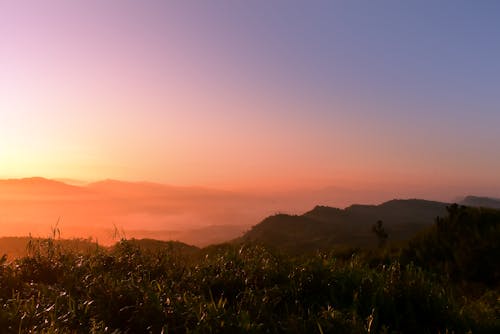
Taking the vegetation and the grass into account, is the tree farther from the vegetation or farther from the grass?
the grass

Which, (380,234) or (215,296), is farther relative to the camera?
(380,234)

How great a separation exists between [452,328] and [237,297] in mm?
4195

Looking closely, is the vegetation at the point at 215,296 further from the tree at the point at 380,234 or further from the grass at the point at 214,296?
the tree at the point at 380,234

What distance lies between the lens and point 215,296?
393 inches

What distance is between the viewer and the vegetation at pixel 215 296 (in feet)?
25.8

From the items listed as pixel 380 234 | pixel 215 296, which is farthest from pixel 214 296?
pixel 380 234

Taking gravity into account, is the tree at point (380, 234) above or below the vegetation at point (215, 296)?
below

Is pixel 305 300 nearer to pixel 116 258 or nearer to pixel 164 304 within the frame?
pixel 164 304

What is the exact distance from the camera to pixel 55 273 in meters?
10.9

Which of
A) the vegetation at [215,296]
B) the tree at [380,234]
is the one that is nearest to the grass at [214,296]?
the vegetation at [215,296]

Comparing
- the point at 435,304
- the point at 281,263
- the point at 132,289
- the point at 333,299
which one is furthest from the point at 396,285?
the point at 132,289

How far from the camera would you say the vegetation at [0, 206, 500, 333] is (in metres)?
7.86

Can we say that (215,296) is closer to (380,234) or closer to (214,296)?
(214,296)

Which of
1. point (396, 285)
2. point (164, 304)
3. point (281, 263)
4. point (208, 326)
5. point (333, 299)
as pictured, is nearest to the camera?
point (208, 326)
